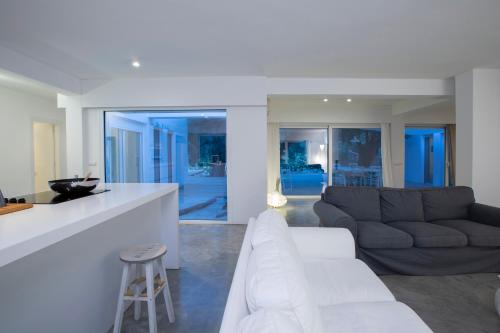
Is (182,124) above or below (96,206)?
above

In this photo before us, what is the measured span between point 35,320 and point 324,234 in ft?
6.14

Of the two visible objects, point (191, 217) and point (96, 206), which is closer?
point (96, 206)

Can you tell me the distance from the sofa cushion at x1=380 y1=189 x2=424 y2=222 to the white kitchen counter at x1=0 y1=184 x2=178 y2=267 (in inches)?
107

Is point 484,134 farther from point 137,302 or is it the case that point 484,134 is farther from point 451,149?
point 137,302

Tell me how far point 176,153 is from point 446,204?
13.5ft

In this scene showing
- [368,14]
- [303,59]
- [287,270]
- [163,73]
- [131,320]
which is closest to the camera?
[287,270]

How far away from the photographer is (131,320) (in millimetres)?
1957

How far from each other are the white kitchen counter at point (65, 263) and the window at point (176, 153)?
257 cm

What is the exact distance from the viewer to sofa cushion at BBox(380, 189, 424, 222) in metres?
3.06

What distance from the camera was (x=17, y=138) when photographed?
4.99 meters

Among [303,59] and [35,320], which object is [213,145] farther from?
[35,320]

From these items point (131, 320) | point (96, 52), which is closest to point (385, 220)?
point (131, 320)

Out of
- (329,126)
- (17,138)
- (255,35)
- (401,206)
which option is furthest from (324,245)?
(17,138)

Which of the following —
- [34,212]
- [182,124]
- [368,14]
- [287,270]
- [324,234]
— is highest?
[368,14]
